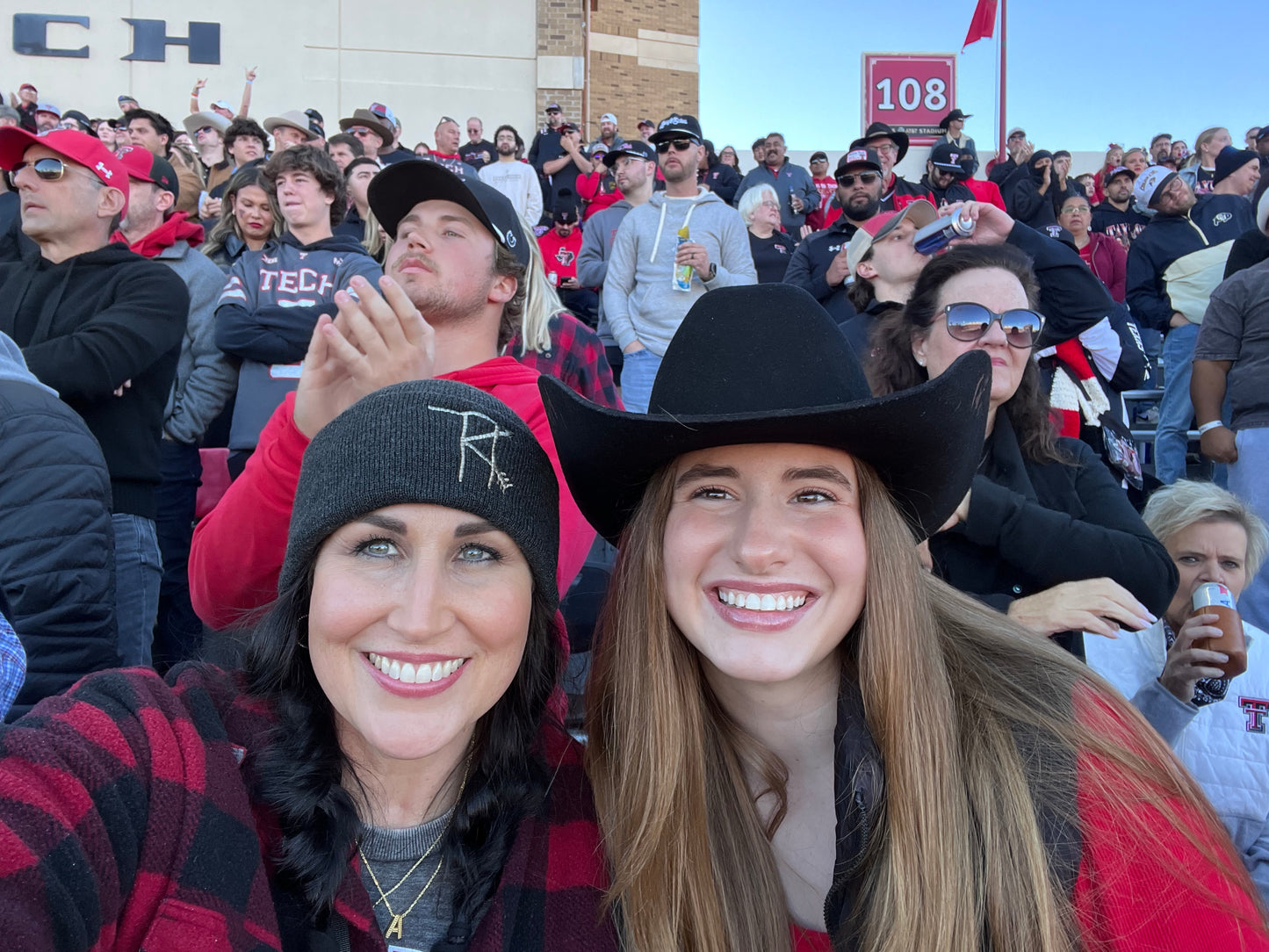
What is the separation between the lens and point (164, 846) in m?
1.54

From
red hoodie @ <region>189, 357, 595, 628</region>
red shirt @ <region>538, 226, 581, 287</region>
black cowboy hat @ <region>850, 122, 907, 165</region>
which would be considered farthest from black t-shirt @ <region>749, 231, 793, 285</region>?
red hoodie @ <region>189, 357, 595, 628</region>

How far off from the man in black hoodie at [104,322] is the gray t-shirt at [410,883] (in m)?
1.98

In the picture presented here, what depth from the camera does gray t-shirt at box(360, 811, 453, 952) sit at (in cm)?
177

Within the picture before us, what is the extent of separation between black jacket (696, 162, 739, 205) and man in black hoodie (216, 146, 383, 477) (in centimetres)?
809

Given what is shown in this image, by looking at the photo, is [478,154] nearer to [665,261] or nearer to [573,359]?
[665,261]

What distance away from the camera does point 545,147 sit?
12.5 metres

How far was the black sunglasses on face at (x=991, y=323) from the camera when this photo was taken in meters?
3.10

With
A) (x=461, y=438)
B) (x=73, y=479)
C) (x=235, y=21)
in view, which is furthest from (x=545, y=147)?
(x=461, y=438)

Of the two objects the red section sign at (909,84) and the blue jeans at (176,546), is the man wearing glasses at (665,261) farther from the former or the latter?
the red section sign at (909,84)

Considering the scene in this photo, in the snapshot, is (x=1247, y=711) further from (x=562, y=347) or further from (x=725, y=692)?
(x=562, y=347)

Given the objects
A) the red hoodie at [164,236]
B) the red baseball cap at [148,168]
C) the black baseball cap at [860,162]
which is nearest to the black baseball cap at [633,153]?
the black baseball cap at [860,162]

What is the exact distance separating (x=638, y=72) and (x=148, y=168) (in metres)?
17.6

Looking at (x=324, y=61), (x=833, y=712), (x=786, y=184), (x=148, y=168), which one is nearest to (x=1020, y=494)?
(x=833, y=712)

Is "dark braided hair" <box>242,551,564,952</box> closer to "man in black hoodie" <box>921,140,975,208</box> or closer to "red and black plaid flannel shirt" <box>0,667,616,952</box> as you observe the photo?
"red and black plaid flannel shirt" <box>0,667,616,952</box>
